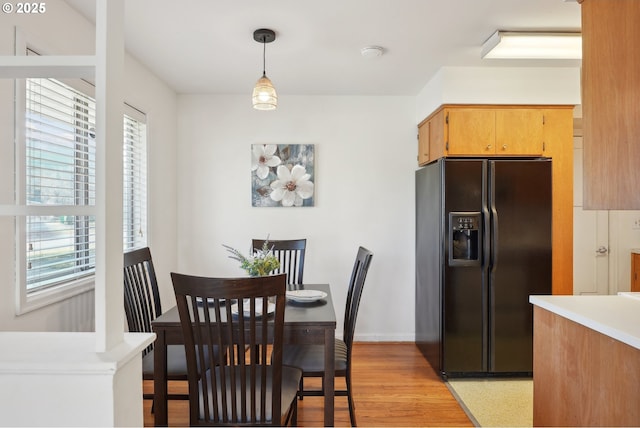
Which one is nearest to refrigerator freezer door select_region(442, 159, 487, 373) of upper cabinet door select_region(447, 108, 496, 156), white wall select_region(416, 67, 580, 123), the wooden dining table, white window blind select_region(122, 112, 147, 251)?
upper cabinet door select_region(447, 108, 496, 156)

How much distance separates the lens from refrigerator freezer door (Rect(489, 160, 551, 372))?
9.85 feet

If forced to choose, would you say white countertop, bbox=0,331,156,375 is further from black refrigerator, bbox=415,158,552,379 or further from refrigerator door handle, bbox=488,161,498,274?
refrigerator door handle, bbox=488,161,498,274

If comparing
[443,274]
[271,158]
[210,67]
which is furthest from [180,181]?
[443,274]

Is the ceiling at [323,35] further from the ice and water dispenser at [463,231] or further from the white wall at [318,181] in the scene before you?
the ice and water dispenser at [463,231]

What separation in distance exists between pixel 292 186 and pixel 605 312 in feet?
9.07

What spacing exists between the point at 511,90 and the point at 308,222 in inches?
84.0

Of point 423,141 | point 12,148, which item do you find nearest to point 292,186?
point 423,141

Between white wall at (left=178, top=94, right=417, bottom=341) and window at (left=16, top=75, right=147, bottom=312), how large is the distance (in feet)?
4.98

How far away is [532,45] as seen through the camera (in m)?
2.56

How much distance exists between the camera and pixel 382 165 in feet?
12.8

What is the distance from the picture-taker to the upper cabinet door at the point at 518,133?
3.10 meters

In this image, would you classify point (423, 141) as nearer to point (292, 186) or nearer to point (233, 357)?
point (292, 186)

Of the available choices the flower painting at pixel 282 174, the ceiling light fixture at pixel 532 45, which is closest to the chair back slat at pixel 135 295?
the flower painting at pixel 282 174

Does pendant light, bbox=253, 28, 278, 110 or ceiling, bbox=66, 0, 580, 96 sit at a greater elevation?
ceiling, bbox=66, 0, 580, 96
